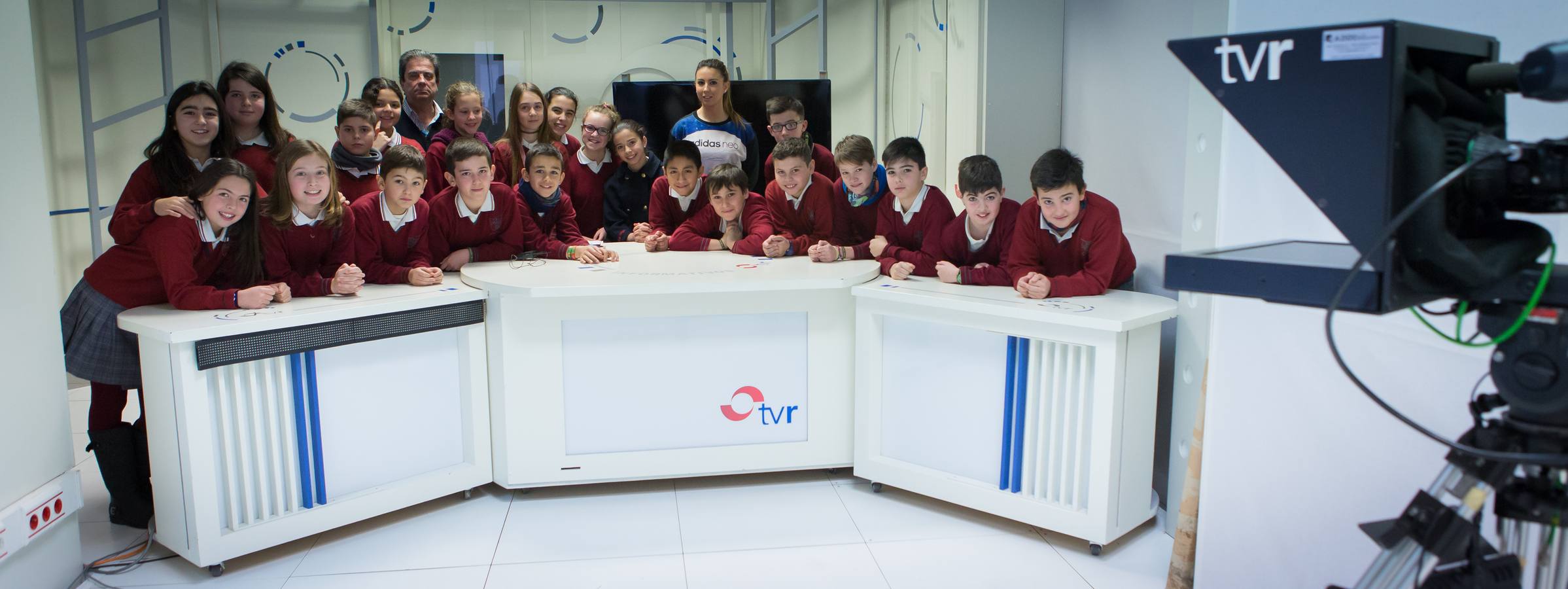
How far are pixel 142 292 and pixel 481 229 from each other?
1.12 metres

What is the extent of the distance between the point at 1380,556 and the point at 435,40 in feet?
18.5

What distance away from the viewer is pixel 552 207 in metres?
4.07

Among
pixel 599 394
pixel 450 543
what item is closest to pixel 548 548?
pixel 450 543

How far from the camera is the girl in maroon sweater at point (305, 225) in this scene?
3.08 metres

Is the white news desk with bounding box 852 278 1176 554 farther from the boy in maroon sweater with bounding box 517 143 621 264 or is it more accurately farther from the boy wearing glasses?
the boy wearing glasses

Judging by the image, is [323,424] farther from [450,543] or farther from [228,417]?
[450,543]

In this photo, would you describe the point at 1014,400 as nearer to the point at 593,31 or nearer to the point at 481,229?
the point at 481,229

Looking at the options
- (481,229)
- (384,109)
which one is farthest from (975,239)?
(384,109)

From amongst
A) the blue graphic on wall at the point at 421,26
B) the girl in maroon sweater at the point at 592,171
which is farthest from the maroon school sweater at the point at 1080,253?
the blue graphic on wall at the point at 421,26

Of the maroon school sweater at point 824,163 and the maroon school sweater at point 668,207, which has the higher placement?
the maroon school sweater at point 824,163

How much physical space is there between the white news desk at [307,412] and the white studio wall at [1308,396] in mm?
2248

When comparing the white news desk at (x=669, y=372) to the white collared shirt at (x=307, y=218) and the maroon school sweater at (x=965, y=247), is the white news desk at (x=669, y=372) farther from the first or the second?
the white collared shirt at (x=307, y=218)

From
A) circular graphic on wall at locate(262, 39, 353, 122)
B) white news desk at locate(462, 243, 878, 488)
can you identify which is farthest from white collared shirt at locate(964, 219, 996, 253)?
circular graphic on wall at locate(262, 39, 353, 122)

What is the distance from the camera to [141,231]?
118 inches
